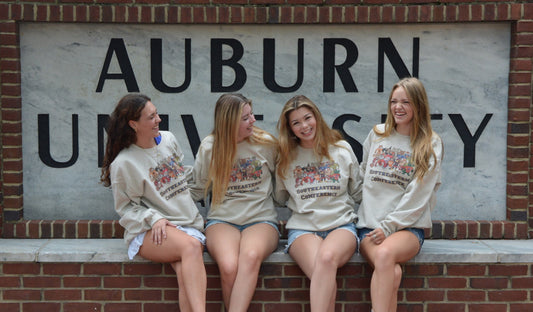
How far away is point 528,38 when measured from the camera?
13.5 feet

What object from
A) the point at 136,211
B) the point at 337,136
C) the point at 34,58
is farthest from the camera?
the point at 34,58

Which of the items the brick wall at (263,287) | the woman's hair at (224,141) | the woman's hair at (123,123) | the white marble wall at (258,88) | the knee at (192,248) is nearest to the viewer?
the knee at (192,248)

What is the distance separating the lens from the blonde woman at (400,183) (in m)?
3.49

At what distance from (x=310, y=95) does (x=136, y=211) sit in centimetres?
152

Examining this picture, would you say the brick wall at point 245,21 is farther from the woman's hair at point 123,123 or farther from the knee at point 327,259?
the knee at point 327,259

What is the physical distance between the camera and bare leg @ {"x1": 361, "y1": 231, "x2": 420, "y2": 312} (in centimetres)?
336

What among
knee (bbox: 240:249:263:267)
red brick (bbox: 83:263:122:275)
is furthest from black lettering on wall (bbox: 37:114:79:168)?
knee (bbox: 240:249:263:267)

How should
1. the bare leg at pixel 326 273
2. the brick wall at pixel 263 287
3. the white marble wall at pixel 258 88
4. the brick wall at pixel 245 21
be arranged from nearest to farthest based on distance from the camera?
the bare leg at pixel 326 273 < the brick wall at pixel 263 287 < the brick wall at pixel 245 21 < the white marble wall at pixel 258 88

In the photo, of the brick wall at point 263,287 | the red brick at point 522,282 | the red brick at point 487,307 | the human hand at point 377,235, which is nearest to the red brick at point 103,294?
the brick wall at point 263,287

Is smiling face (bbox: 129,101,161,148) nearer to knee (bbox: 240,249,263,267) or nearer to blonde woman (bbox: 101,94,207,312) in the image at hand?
blonde woman (bbox: 101,94,207,312)

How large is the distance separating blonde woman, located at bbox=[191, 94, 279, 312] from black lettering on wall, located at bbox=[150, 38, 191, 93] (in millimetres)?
672

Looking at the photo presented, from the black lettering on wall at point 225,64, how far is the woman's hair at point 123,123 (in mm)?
825

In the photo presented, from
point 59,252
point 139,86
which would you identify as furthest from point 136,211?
point 139,86

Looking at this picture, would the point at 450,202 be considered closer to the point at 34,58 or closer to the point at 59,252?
the point at 59,252
